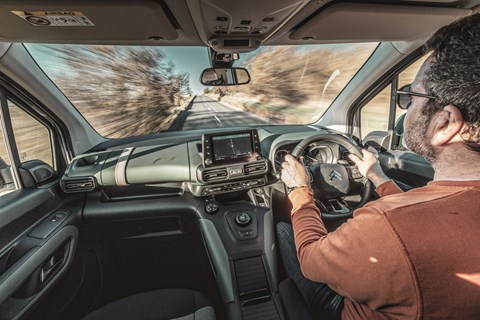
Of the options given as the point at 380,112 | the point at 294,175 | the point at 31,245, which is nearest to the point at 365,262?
the point at 294,175

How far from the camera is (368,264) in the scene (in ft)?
2.48

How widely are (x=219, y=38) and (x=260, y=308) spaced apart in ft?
6.71

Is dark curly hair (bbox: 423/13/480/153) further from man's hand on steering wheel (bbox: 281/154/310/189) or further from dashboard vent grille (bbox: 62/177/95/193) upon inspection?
dashboard vent grille (bbox: 62/177/95/193)

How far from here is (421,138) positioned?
97 centimetres

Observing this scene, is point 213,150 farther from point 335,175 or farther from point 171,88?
point 171,88

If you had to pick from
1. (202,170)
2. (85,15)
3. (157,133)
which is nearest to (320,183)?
(202,170)

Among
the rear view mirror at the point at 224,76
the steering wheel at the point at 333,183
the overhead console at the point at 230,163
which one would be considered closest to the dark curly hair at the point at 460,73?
the steering wheel at the point at 333,183

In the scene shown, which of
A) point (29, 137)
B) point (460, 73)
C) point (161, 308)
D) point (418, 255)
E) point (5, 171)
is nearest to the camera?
point (418, 255)

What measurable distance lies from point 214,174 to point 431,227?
1753 mm

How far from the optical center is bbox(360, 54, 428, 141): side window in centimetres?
287

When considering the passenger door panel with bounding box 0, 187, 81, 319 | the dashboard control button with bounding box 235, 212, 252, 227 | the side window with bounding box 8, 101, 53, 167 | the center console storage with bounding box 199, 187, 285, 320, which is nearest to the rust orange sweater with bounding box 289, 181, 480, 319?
the center console storage with bounding box 199, 187, 285, 320

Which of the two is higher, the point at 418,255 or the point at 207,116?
the point at 207,116

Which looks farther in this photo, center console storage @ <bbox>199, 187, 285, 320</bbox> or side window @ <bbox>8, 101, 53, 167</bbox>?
side window @ <bbox>8, 101, 53, 167</bbox>

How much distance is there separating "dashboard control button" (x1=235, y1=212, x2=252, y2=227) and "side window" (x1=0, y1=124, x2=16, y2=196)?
1828 millimetres
